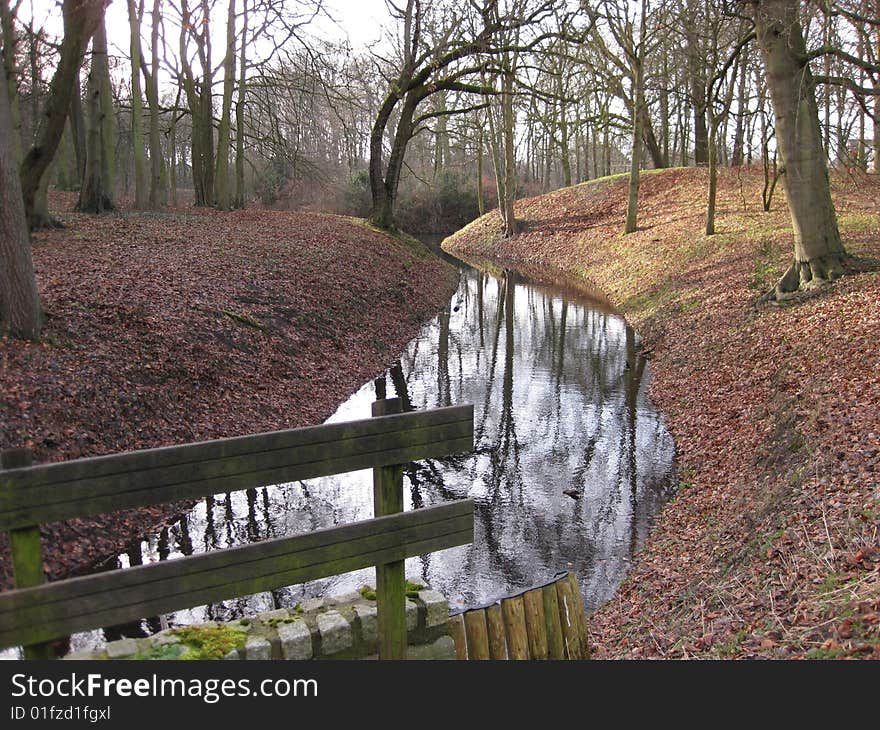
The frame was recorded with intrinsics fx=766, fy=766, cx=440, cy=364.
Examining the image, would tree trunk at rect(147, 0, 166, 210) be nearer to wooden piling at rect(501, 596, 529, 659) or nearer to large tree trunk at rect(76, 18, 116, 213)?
large tree trunk at rect(76, 18, 116, 213)

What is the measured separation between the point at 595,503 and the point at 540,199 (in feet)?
123

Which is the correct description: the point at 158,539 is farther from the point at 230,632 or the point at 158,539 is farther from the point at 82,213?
the point at 82,213

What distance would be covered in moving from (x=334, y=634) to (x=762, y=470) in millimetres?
6504

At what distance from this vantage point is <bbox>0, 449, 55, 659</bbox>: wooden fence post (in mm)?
3547

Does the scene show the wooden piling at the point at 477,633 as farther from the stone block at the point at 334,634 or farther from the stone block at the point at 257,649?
the stone block at the point at 257,649

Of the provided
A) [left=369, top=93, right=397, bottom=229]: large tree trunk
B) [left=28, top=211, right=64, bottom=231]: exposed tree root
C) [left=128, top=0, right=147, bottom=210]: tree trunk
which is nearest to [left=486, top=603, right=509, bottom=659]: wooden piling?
[left=28, top=211, right=64, bottom=231]: exposed tree root

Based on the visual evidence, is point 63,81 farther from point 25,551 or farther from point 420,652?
point 420,652

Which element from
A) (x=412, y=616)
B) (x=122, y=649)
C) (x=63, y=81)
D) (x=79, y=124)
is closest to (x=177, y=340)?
(x=63, y=81)

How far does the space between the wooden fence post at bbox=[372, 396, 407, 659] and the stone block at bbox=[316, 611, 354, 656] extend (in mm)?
211

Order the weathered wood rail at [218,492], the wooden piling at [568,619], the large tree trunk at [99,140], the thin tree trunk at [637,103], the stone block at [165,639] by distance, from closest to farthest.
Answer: the weathered wood rail at [218,492] → the stone block at [165,639] → the wooden piling at [568,619] → the large tree trunk at [99,140] → the thin tree trunk at [637,103]

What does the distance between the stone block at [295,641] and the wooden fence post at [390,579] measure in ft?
1.45

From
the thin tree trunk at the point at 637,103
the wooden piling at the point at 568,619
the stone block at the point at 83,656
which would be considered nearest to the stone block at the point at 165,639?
the stone block at the point at 83,656

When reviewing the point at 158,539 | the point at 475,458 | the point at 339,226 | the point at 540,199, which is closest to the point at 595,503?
the point at 475,458

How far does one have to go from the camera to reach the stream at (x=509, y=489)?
8.30 m
